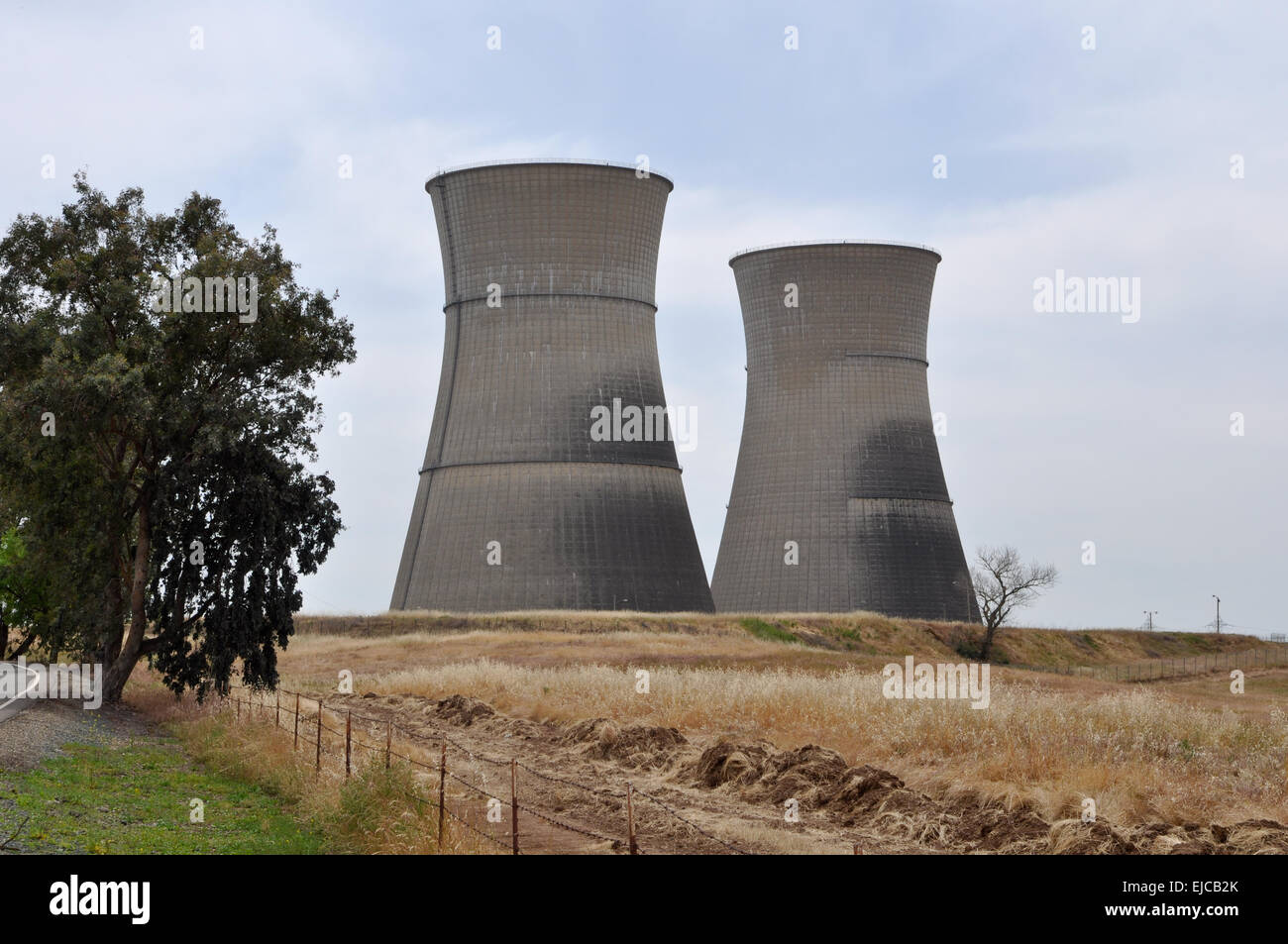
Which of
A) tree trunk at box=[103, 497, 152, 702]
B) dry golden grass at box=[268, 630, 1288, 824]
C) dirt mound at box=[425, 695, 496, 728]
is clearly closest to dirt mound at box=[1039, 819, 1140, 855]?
dry golden grass at box=[268, 630, 1288, 824]

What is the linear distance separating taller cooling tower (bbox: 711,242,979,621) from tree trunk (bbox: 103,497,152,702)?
26.9 meters

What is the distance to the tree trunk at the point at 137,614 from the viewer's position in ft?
71.2

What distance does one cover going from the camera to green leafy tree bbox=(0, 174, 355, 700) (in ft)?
67.5

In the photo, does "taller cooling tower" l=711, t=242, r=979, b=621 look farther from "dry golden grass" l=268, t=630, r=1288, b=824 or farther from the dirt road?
the dirt road

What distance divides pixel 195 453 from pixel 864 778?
11.6 metres

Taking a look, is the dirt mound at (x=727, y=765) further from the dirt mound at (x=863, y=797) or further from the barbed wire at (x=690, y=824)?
the barbed wire at (x=690, y=824)

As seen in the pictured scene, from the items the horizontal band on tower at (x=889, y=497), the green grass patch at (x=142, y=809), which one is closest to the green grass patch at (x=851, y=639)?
the horizontal band on tower at (x=889, y=497)

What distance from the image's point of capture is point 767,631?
42.9 meters

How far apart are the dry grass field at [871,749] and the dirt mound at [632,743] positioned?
3 cm

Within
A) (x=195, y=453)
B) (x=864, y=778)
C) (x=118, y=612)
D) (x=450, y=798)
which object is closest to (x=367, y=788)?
(x=450, y=798)

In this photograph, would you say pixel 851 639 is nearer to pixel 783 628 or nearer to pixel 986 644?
pixel 783 628

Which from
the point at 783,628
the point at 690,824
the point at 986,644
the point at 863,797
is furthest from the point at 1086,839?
the point at 986,644

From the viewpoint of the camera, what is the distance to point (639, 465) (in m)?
40.5
